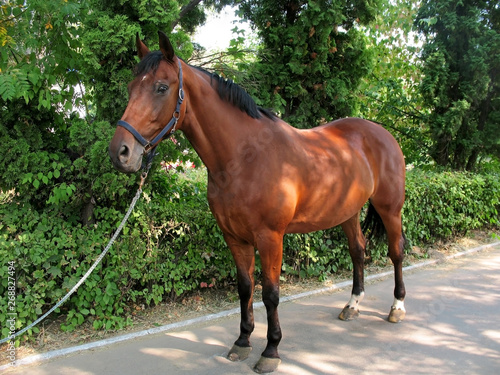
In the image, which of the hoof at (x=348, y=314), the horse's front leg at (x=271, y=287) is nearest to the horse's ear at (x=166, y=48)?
the horse's front leg at (x=271, y=287)

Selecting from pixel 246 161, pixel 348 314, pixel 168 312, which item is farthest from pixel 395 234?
pixel 168 312

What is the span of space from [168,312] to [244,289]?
1166 millimetres

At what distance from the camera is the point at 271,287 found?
299 centimetres

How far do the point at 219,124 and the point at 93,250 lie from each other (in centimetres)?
182

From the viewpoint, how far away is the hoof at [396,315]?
3.85 m

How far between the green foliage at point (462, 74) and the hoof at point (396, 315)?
197 inches

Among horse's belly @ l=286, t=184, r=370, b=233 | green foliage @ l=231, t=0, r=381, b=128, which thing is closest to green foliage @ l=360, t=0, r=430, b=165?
green foliage @ l=231, t=0, r=381, b=128

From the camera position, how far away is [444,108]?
315 inches

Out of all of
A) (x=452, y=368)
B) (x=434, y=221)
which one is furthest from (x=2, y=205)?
(x=434, y=221)

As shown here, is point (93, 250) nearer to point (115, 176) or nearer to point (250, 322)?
point (115, 176)

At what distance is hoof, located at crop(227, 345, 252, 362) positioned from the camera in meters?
3.14

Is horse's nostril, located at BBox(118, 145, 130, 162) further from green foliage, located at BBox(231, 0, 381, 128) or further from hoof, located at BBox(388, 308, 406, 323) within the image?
green foliage, located at BBox(231, 0, 381, 128)

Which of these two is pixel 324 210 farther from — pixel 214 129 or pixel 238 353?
pixel 238 353

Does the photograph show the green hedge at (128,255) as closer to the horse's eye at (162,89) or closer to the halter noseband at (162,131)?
the halter noseband at (162,131)
